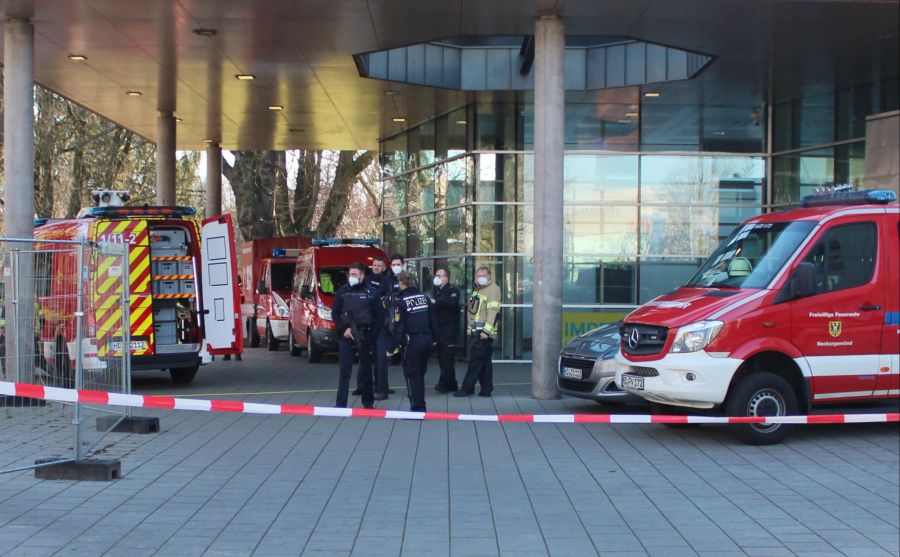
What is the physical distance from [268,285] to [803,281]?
622 inches

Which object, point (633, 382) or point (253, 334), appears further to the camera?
point (253, 334)

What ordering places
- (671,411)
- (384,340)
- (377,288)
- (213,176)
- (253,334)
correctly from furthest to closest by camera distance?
1. (213,176)
2. (253,334)
3. (384,340)
4. (377,288)
5. (671,411)

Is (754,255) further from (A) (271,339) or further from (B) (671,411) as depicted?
(A) (271,339)

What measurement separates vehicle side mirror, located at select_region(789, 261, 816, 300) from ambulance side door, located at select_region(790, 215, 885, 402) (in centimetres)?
11

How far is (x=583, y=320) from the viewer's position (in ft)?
62.1

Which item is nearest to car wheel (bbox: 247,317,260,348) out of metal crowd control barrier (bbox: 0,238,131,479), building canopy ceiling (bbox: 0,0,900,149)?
building canopy ceiling (bbox: 0,0,900,149)

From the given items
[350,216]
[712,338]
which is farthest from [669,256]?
[350,216]

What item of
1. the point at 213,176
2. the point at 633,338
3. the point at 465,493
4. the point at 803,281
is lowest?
the point at 465,493

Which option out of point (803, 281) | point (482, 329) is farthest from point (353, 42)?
point (803, 281)

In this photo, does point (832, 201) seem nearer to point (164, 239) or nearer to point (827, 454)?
point (827, 454)

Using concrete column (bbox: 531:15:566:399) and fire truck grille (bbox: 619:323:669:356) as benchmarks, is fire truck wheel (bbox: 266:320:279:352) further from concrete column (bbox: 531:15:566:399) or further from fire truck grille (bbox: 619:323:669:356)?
fire truck grille (bbox: 619:323:669:356)

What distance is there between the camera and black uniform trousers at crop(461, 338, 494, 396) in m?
13.2

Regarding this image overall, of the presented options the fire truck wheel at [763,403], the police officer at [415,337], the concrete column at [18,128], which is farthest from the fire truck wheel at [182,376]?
the fire truck wheel at [763,403]

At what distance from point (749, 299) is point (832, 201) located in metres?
1.73
